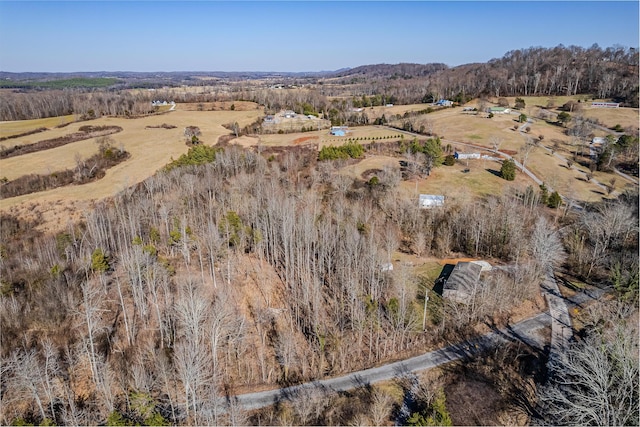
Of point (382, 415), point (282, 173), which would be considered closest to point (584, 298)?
point (382, 415)

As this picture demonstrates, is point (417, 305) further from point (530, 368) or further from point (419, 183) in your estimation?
point (419, 183)

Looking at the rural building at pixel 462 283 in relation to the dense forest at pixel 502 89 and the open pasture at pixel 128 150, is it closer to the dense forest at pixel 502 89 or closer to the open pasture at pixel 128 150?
the open pasture at pixel 128 150

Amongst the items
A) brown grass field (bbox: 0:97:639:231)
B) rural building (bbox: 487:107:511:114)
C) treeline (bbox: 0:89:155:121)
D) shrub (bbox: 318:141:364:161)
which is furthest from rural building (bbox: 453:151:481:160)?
treeline (bbox: 0:89:155:121)

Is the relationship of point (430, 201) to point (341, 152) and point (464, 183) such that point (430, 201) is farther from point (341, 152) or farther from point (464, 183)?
point (341, 152)

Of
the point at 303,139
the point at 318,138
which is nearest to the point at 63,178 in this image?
the point at 303,139

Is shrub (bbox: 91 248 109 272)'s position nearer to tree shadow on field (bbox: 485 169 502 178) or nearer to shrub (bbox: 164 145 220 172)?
shrub (bbox: 164 145 220 172)

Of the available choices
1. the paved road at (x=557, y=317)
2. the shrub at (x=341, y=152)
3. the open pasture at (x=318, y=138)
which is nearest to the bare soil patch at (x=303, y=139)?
the open pasture at (x=318, y=138)
